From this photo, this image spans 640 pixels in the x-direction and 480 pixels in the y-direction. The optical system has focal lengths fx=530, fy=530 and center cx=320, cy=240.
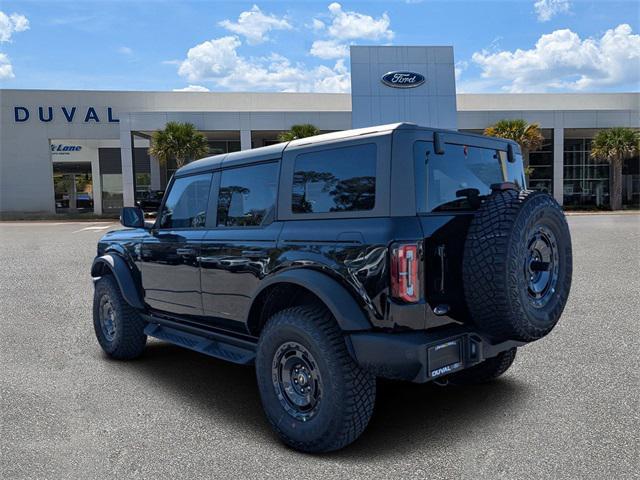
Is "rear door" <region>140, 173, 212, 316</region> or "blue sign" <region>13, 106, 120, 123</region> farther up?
"blue sign" <region>13, 106, 120, 123</region>

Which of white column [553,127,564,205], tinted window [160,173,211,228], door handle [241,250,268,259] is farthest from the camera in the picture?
white column [553,127,564,205]

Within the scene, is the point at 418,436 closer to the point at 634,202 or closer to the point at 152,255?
the point at 152,255

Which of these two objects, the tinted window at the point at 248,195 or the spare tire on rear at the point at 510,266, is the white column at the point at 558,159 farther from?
the tinted window at the point at 248,195

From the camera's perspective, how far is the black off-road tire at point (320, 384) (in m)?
3.14

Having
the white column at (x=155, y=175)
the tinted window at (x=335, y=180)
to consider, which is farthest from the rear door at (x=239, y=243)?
the white column at (x=155, y=175)

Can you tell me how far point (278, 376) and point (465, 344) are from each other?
48.1 inches

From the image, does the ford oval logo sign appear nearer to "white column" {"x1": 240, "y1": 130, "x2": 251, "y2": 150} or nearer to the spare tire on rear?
"white column" {"x1": 240, "y1": 130, "x2": 251, "y2": 150}

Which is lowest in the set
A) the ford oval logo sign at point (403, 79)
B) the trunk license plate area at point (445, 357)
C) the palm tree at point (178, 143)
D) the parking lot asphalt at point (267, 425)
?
the parking lot asphalt at point (267, 425)

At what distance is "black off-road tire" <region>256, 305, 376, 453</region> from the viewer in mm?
3143

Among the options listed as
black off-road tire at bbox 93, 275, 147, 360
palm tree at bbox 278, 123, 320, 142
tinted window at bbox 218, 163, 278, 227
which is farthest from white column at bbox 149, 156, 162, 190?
tinted window at bbox 218, 163, 278, 227

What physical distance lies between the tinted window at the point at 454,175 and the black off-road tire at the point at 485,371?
1.45 m

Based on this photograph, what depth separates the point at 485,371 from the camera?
4414 mm

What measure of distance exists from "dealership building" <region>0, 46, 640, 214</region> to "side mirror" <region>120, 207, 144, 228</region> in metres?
27.1

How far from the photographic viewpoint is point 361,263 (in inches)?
122
